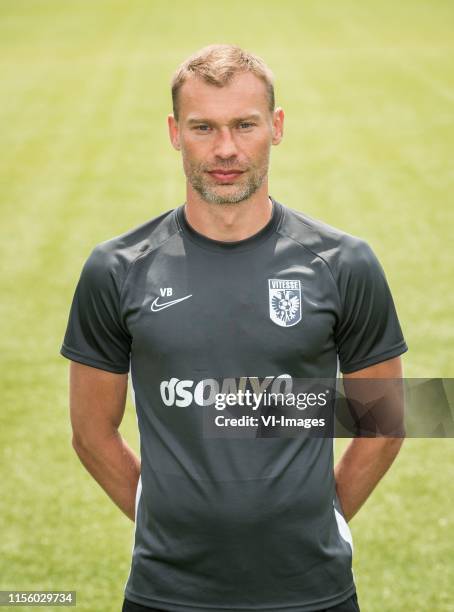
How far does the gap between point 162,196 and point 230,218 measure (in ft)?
42.7

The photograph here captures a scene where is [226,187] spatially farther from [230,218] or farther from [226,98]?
[226,98]

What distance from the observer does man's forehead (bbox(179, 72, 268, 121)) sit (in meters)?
3.33

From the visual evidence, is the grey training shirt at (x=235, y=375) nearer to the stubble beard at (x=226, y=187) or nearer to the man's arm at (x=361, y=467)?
the stubble beard at (x=226, y=187)

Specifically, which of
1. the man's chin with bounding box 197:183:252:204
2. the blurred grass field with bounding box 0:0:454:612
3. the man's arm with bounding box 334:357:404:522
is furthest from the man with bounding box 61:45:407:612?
the blurred grass field with bounding box 0:0:454:612

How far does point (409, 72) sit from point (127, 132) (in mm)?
8653

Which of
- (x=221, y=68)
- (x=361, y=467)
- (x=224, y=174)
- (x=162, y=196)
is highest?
(x=221, y=68)

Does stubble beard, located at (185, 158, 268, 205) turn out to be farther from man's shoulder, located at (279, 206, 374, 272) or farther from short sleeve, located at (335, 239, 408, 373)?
short sleeve, located at (335, 239, 408, 373)

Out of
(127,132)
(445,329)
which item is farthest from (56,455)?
(127,132)

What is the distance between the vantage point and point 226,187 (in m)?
3.34

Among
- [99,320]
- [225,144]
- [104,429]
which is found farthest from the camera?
[104,429]

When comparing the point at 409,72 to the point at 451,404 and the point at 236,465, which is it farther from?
the point at 236,465

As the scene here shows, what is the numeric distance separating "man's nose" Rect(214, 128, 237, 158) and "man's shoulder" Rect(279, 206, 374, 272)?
33 cm

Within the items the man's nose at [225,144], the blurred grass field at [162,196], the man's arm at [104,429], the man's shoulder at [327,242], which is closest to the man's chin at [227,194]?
the man's nose at [225,144]

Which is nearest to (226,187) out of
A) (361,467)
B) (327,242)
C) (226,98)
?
(226,98)
